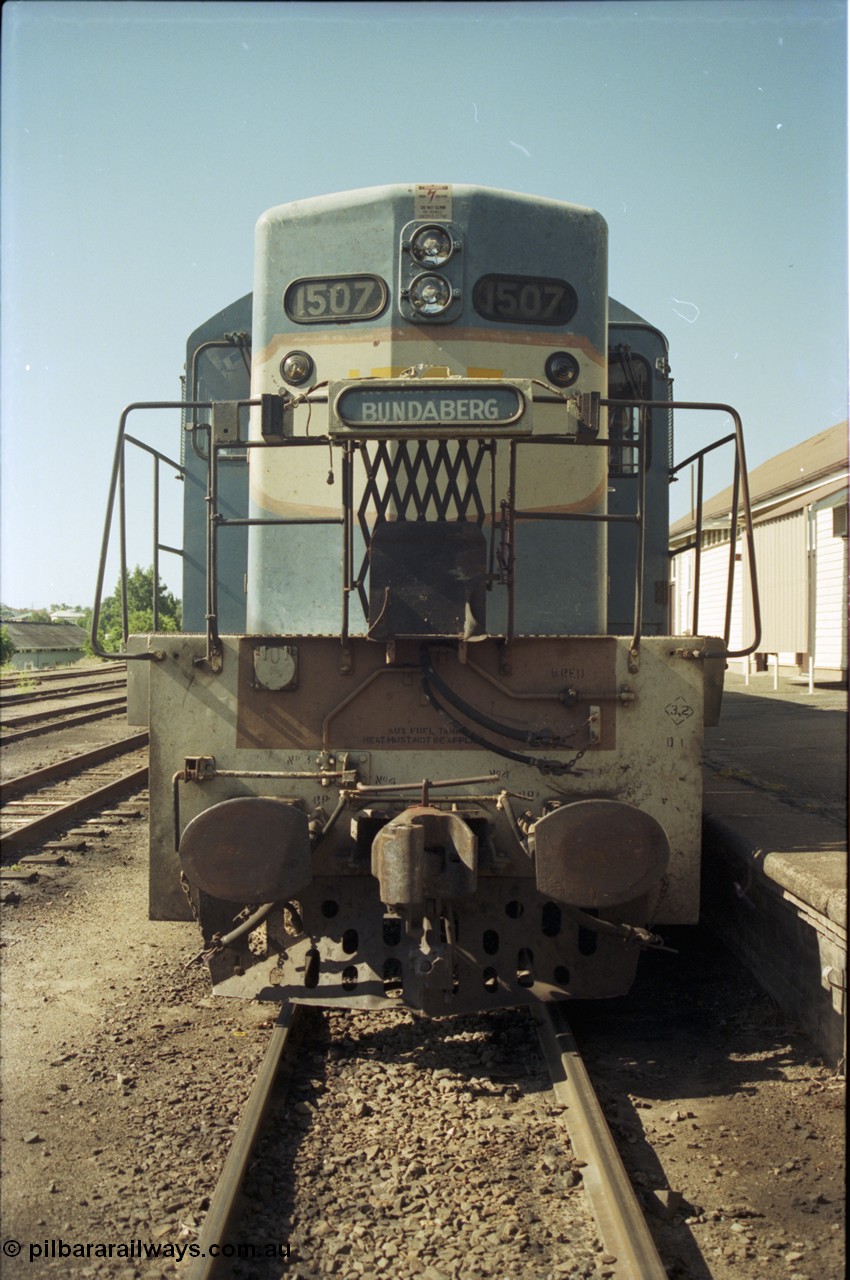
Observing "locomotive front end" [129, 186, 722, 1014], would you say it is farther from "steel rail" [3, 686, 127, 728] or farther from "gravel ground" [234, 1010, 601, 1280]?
"steel rail" [3, 686, 127, 728]

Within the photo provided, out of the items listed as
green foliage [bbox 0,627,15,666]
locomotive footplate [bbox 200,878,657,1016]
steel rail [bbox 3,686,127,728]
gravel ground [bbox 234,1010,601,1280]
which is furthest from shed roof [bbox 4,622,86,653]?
gravel ground [bbox 234,1010,601,1280]

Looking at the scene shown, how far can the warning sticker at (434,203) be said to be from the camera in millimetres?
5059

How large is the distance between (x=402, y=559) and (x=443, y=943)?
5.06 ft

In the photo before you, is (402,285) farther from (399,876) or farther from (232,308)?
(399,876)

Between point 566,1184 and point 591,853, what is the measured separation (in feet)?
3.89

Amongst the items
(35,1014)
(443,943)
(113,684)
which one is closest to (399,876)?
(443,943)

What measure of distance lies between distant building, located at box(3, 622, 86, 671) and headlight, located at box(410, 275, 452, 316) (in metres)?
42.5

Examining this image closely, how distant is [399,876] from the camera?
149 inches

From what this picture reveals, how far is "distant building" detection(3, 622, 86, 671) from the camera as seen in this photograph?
47906 mm

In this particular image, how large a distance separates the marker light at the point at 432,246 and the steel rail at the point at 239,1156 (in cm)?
355

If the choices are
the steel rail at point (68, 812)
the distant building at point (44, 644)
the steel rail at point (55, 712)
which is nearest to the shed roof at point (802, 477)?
the steel rail at point (68, 812)

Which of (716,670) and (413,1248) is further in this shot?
(716,670)

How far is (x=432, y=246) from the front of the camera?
5.05 meters

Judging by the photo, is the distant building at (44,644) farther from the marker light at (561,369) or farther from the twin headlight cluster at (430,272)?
the marker light at (561,369)
